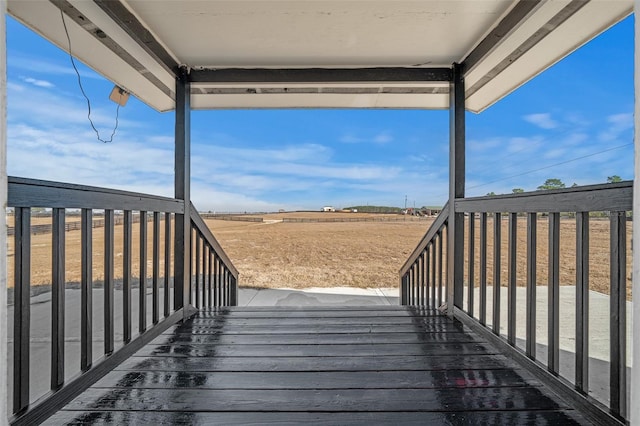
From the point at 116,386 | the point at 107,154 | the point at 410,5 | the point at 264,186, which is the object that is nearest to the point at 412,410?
the point at 116,386

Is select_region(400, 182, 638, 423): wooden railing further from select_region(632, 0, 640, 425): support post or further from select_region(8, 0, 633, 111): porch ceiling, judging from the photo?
select_region(8, 0, 633, 111): porch ceiling

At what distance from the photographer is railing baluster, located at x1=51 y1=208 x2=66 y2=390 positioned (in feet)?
4.63

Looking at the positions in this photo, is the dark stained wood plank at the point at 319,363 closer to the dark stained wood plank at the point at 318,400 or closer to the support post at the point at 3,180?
the dark stained wood plank at the point at 318,400

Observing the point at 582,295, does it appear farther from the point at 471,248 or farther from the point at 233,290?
the point at 233,290

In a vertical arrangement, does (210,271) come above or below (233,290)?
above

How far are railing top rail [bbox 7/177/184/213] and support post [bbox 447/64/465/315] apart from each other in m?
2.17

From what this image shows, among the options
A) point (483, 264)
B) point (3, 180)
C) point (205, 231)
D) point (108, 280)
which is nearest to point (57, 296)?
point (108, 280)

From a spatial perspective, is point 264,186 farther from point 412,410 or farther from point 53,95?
point 412,410

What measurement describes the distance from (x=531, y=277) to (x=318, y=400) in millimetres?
1201

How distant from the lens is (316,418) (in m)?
1.39

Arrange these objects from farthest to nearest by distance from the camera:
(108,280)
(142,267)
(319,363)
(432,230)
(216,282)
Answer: (216,282)
(432,230)
(142,267)
(319,363)
(108,280)

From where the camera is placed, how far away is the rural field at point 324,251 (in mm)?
6832

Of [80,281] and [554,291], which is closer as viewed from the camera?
[554,291]

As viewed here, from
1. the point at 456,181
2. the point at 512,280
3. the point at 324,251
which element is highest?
the point at 456,181
